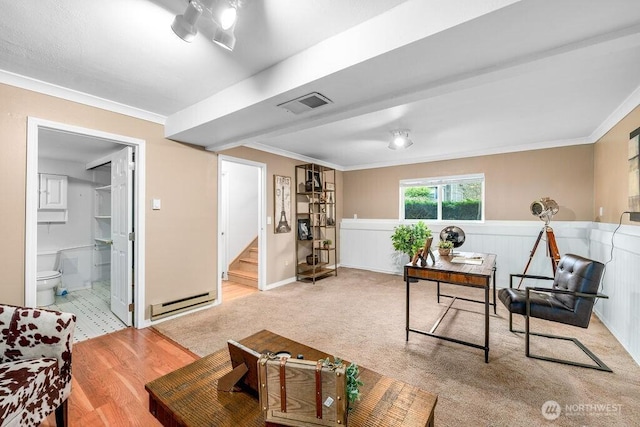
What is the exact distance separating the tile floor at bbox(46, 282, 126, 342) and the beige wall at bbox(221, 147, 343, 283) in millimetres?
2078

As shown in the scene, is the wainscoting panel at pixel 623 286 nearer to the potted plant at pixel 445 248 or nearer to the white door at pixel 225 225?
the potted plant at pixel 445 248

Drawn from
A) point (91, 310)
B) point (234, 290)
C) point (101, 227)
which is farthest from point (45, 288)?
point (234, 290)

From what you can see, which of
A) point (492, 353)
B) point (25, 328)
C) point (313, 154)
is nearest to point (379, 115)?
point (313, 154)

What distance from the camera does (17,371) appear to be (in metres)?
1.32

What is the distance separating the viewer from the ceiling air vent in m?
2.02

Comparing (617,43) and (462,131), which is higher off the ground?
(462,131)

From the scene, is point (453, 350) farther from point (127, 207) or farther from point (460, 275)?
point (127, 207)

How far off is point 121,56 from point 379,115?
2340 mm

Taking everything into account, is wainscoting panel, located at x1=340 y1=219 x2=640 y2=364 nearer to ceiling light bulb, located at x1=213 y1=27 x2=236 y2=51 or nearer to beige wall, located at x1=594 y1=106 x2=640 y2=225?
beige wall, located at x1=594 y1=106 x2=640 y2=225

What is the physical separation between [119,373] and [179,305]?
3.67 feet

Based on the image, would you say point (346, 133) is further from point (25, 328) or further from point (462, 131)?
point (25, 328)

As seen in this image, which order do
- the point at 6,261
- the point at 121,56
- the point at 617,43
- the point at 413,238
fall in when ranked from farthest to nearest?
the point at 413,238
the point at 6,261
the point at 121,56
the point at 617,43

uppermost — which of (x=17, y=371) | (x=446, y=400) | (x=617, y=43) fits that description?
(x=617, y=43)

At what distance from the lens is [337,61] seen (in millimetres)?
1630
